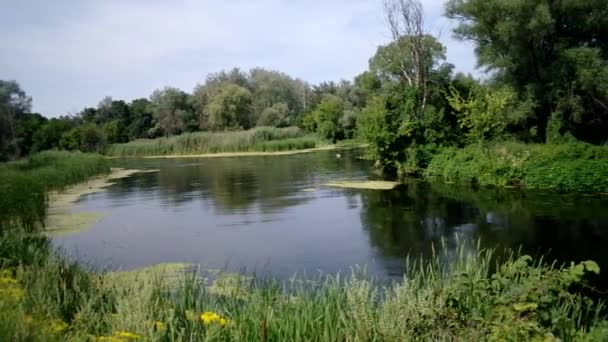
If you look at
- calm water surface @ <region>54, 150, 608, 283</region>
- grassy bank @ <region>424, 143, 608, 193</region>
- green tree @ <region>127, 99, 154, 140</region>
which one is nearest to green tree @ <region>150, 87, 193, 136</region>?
green tree @ <region>127, 99, 154, 140</region>

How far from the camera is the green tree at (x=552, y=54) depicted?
24016 millimetres

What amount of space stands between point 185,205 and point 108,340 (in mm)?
18194

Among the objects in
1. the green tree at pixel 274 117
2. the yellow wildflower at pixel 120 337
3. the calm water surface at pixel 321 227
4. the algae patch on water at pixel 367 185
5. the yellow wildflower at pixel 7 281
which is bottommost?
the calm water surface at pixel 321 227

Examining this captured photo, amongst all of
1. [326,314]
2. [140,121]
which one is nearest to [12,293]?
[326,314]

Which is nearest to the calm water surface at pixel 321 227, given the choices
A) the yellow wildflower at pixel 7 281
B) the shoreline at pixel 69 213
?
the shoreline at pixel 69 213

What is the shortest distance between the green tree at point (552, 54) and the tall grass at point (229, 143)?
30.8 m

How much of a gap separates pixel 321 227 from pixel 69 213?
1002 cm

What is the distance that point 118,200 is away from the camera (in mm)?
23938

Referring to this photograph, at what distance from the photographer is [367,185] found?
24.7 meters

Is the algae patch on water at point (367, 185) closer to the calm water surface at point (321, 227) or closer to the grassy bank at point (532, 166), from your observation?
the calm water surface at point (321, 227)

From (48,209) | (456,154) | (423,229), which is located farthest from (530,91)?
(48,209)

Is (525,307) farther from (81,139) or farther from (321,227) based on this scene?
(81,139)

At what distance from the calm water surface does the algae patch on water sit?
0.66 meters

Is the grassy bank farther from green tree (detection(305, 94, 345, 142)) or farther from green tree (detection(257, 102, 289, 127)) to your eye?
green tree (detection(257, 102, 289, 127))
